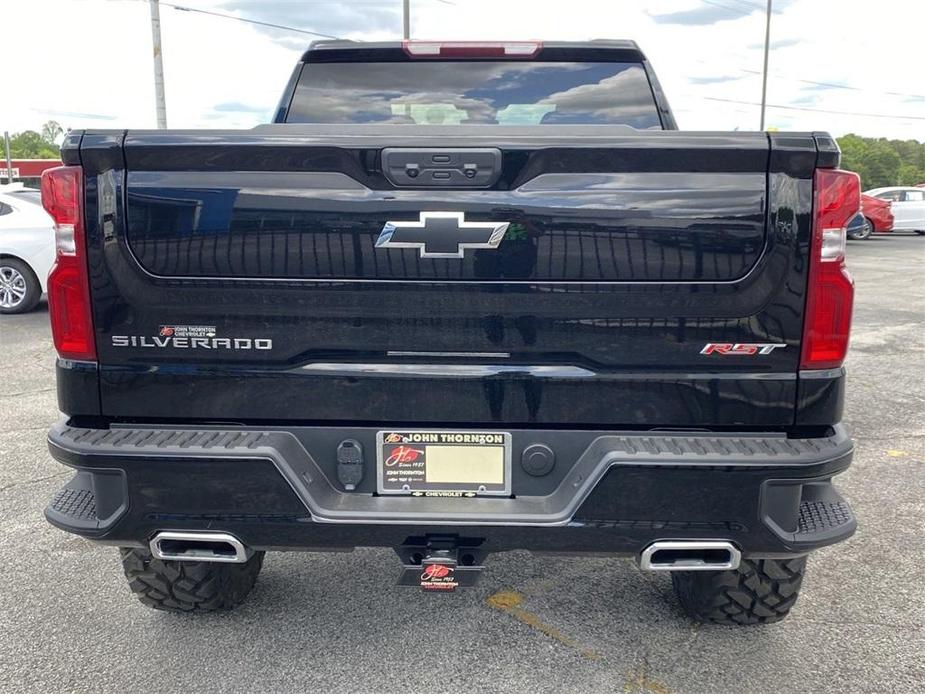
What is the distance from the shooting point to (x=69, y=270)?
7.72 ft

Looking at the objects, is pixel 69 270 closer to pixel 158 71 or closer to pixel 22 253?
pixel 22 253

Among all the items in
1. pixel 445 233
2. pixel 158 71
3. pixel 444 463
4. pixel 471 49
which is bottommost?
pixel 444 463

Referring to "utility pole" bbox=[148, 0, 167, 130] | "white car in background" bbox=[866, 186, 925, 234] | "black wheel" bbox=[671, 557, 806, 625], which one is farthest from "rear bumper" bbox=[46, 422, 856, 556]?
"white car in background" bbox=[866, 186, 925, 234]

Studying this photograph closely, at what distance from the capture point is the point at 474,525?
2330mm

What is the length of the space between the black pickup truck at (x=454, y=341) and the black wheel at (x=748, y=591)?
48 cm

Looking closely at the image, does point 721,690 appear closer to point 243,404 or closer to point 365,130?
point 243,404

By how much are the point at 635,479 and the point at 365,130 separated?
133cm

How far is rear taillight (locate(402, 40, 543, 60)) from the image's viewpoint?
3.56 metres

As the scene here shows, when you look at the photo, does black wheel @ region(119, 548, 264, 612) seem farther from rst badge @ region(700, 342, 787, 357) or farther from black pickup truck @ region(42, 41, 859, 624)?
rst badge @ region(700, 342, 787, 357)

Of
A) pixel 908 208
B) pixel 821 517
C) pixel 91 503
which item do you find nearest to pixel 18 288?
pixel 91 503

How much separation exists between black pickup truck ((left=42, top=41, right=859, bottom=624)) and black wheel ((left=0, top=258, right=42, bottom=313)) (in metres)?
8.81

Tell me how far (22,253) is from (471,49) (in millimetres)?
8380

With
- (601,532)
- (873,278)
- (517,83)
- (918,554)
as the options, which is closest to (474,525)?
(601,532)

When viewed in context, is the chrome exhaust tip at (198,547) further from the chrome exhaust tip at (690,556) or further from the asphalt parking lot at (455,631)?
the chrome exhaust tip at (690,556)
